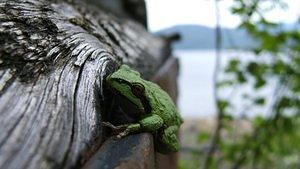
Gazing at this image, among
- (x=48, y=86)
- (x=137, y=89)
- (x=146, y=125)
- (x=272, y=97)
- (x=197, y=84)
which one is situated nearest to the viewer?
(x=48, y=86)

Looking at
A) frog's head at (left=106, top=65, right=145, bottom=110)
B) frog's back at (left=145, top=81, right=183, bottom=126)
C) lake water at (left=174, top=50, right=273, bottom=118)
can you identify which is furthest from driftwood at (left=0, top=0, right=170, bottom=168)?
lake water at (left=174, top=50, right=273, bottom=118)

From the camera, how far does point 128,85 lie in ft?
4.87

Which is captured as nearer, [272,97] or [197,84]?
[272,97]

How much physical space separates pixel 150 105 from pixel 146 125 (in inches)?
6.6

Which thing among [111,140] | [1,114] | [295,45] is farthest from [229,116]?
[1,114]

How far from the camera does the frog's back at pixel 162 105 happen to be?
5.10ft

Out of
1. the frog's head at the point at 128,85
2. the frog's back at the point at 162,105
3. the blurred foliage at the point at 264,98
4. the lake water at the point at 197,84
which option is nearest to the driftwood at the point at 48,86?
the frog's head at the point at 128,85

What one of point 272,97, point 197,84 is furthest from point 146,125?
point 197,84

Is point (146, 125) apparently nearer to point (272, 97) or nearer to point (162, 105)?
point (162, 105)

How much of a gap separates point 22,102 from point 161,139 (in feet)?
2.18

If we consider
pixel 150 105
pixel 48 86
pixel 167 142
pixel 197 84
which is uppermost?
pixel 48 86

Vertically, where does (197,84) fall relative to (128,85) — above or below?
below

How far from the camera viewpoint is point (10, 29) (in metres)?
1.21

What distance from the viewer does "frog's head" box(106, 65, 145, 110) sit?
1.44 meters
